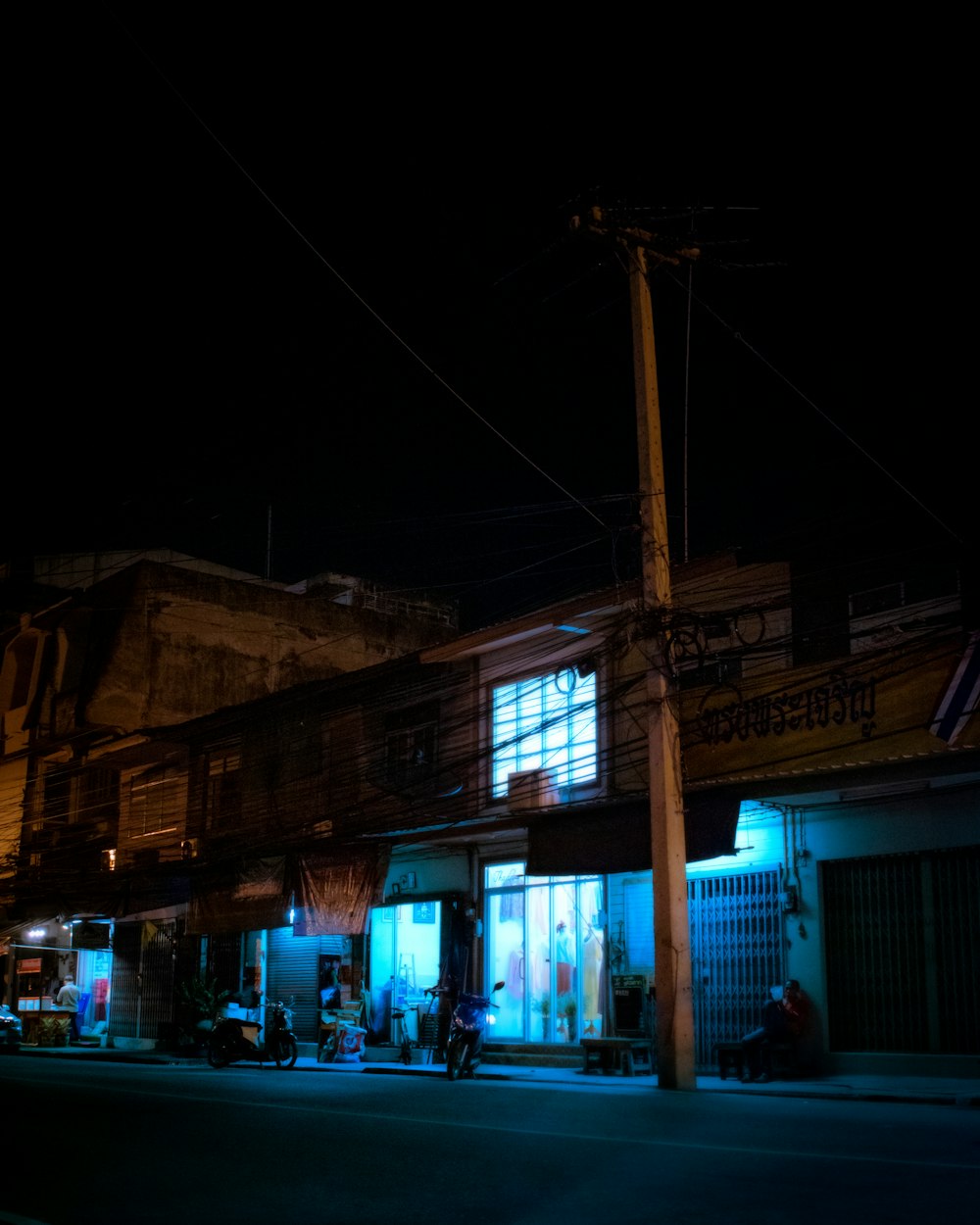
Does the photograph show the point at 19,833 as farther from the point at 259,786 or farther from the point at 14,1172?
the point at 14,1172

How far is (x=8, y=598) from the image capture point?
4381 centimetres

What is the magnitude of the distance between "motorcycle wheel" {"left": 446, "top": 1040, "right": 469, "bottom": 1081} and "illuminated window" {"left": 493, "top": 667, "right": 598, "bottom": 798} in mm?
4669

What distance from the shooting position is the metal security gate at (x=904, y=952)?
1792cm

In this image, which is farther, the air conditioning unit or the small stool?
the air conditioning unit

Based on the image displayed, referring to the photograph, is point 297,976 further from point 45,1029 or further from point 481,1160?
→ point 481,1160

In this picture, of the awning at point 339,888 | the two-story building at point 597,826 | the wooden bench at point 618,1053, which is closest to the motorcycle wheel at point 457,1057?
the wooden bench at point 618,1053

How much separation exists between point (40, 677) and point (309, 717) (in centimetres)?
1482

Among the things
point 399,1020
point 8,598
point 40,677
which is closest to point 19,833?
point 40,677

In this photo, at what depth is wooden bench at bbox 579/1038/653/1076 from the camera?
20.0 meters

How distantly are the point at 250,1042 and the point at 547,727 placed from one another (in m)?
8.45

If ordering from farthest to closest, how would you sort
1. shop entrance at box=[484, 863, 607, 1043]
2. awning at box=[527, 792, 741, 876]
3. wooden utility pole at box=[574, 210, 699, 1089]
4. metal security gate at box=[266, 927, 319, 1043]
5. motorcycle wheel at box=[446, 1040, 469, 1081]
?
1. metal security gate at box=[266, 927, 319, 1043]
2. shop entrance at box=[484, 863, 607, 1043]
3. motorcycle wheel at box=[446, 1040, 469, 1081]
4. awning at box=[527, 792, 741, 876]
5. wooden utility pole at box=[574, 210, 699, 1089]

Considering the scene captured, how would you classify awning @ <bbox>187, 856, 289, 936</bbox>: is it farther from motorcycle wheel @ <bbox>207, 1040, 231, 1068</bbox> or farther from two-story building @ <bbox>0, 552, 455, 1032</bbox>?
motorcycle wheel @ <bbox>207, 1040, 231, 1068</bbox>

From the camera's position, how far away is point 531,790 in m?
23.6

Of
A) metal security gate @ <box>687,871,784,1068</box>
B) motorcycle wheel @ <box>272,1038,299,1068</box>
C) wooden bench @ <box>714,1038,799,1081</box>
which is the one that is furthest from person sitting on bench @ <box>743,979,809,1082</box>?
motorcycle wheel @ <box>272,1038,299,1068</box>
